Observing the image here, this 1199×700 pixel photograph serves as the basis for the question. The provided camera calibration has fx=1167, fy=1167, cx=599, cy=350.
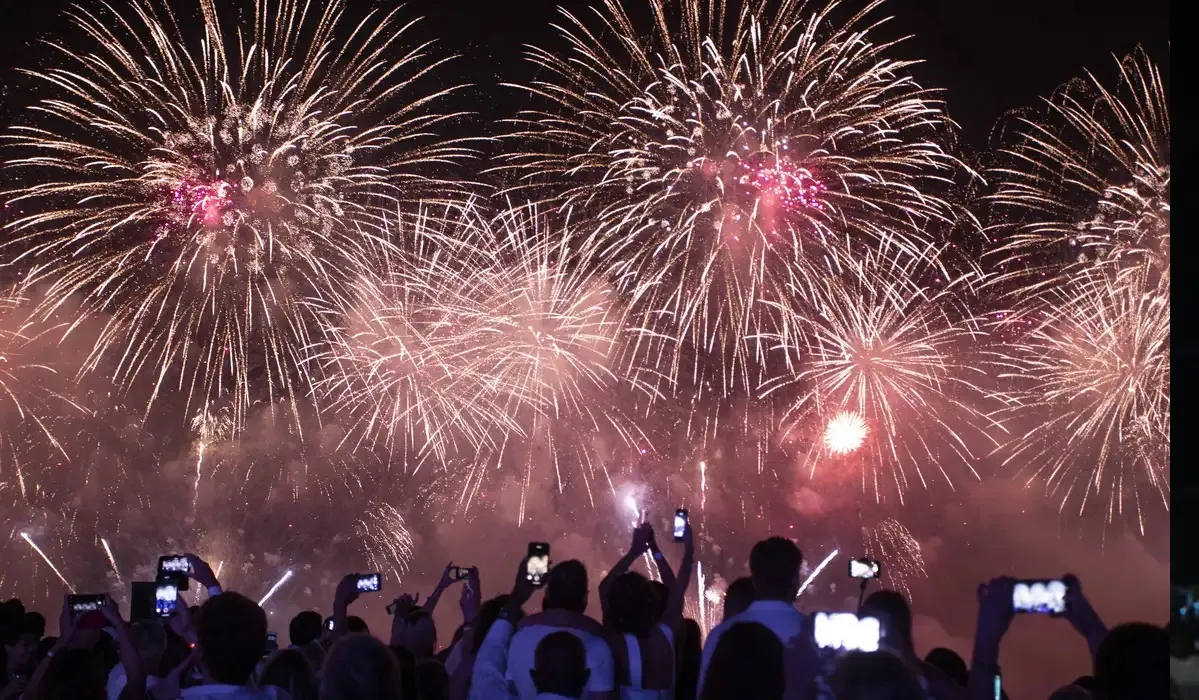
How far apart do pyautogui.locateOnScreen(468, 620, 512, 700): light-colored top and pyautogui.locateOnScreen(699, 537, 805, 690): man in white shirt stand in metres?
0.97

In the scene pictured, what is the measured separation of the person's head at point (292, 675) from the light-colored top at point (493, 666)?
787 millimetres

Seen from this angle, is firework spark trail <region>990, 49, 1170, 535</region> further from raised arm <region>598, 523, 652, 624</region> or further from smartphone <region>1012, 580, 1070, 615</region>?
smartphone <region>1012, 580, 1070, 615</region>

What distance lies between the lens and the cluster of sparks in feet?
59.3

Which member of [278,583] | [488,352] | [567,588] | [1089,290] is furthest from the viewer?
[278,583]

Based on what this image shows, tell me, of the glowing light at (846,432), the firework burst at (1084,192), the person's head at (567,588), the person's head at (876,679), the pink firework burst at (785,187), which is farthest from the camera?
the glowing light at (846,432)

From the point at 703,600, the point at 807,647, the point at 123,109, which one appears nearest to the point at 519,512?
the point at 703,600

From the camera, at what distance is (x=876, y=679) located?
8.89ft

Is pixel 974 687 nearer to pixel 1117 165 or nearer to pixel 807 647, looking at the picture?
pixel 807 647

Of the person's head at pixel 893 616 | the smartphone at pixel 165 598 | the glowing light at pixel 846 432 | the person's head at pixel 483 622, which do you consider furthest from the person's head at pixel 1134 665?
the glowing light at pixel 846 432

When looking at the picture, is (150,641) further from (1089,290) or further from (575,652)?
(1089,290)

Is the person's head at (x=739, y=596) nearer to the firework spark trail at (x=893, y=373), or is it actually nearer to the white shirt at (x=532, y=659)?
the white shirt at (x=532, y=659)

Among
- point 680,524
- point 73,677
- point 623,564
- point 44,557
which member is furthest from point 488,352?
point 73,677

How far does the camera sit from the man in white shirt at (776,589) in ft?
14.8

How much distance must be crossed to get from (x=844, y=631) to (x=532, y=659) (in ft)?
4.65
